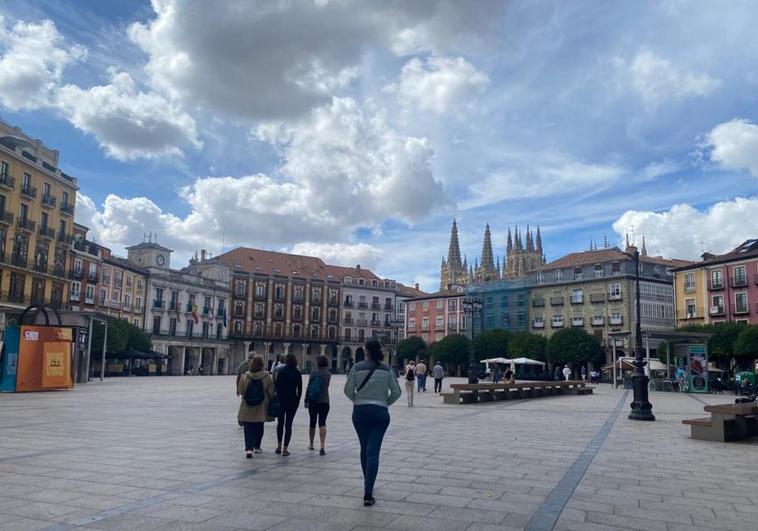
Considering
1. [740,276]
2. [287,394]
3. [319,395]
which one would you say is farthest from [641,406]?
[740,276]

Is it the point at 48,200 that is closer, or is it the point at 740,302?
the point at 48,200

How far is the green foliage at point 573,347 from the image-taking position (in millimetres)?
62644

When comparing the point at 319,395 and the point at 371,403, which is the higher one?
the point at 371,403

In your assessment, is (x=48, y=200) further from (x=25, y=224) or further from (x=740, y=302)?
(x=740, y=302)

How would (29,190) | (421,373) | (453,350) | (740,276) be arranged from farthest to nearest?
(453,350) → (740,276) → (29,190) → (421,373)

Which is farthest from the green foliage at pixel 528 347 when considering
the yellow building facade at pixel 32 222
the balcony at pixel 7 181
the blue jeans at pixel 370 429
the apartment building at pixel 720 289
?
the blue jeans at pixel 370 429

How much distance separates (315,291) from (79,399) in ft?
236

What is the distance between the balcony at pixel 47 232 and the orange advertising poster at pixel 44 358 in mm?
27101

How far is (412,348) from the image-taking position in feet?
268

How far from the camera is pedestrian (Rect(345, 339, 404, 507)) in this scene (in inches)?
265

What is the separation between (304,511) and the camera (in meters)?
6.30

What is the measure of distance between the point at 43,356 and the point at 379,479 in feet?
74.5

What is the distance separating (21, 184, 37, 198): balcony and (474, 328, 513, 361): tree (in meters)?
44.6

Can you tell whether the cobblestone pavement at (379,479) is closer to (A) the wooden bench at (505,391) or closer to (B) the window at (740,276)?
(A) the wooden bench at (505,391)
